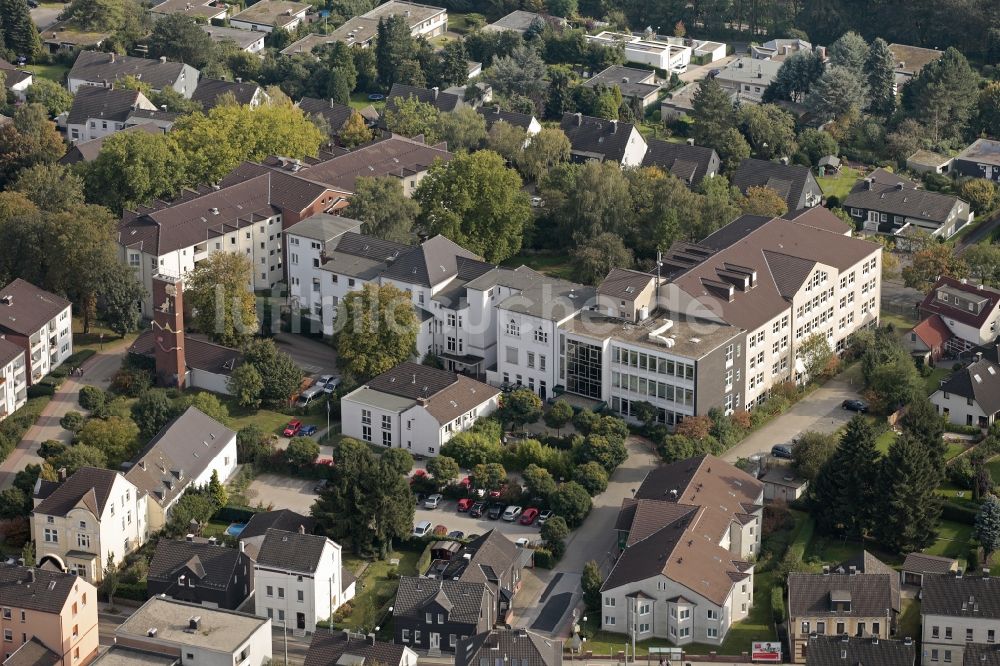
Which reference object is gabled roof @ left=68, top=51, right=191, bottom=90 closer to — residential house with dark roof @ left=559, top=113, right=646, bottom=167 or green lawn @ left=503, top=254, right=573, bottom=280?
residential house with dark roof @ left=559, top=113, right=646, bottom=167

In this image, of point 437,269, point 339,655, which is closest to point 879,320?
point 437,269

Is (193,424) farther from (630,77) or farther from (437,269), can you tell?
(630,77)

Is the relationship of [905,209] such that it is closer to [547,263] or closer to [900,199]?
[900,199]

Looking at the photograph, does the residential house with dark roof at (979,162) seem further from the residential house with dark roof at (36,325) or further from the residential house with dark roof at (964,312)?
the residential house with dark roof at (36,325)

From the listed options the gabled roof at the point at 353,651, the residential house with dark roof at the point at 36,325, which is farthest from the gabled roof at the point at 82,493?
the residential house with dark roof at the point at 36,325

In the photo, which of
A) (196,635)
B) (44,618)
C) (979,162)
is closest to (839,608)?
(196,635)
